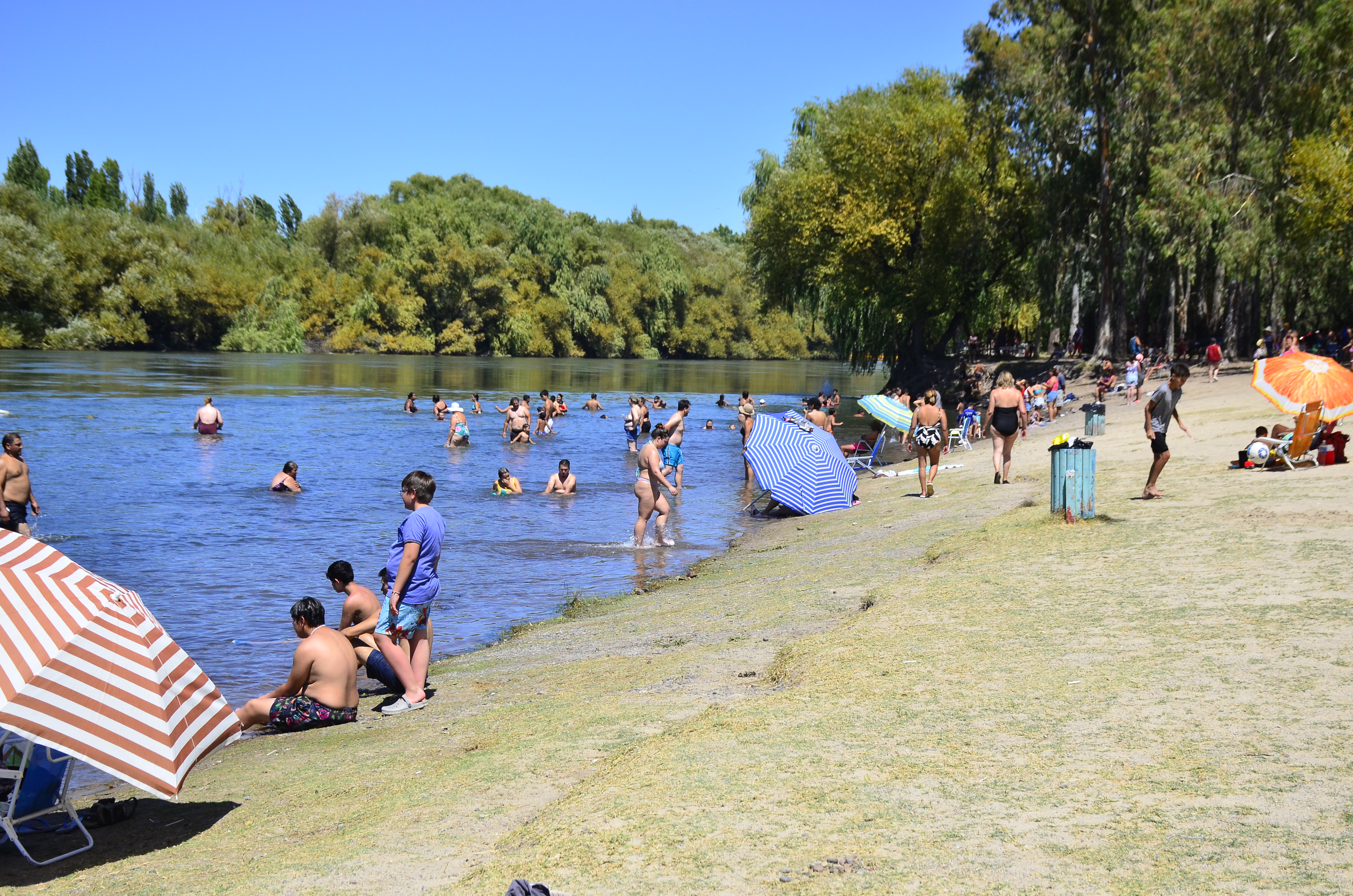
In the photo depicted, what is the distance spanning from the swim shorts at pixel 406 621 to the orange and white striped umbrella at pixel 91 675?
252 cm

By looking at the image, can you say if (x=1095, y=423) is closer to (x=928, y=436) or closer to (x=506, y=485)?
(x=928, y=436)

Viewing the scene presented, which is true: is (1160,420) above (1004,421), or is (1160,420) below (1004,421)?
above

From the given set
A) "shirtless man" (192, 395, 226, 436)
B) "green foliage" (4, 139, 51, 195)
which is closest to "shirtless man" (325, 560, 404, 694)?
"shirtless man" (192, 395, 226, 436)

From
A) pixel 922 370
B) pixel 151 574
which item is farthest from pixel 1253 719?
pixel 922 370

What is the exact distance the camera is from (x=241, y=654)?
10.6 meters

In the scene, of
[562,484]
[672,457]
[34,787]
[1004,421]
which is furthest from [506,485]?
[34,787]

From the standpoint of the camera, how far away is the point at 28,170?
9300 centimetres

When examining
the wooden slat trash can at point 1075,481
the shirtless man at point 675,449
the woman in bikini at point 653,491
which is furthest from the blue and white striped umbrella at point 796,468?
the wooden slat trash can at point 1075,481

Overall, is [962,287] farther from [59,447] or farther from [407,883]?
[407,883]

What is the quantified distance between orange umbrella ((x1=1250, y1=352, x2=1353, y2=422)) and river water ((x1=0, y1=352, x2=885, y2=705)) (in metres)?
7.55

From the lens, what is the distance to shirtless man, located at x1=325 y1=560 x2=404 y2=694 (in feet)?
29.1

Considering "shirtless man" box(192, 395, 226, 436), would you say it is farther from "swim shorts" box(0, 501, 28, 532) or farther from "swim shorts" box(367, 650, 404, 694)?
"swim shorts" box(367, 650, 404, 694)

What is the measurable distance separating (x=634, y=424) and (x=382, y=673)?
70.1 feet

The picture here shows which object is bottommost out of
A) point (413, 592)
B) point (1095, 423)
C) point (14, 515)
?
point (14, 515)
